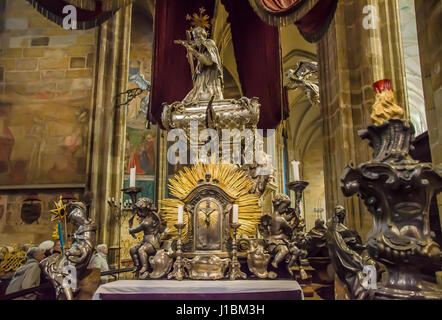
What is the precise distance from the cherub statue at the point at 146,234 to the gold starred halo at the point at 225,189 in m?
0.24

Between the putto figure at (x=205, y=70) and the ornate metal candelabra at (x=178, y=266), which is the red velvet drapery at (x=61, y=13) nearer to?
the putto figure at (x=205, y=70)

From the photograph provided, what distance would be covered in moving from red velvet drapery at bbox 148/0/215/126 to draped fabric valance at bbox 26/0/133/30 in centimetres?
119

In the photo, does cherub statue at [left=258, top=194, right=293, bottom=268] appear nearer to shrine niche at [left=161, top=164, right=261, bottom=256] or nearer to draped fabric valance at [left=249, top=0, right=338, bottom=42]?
shrine niche at [left=161, top=164, right=261, bottom=256]

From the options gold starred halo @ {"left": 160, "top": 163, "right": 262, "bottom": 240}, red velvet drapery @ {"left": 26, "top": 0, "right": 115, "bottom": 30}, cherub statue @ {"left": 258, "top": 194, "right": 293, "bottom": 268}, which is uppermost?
red velvet drapery @ {"left": 26, "top": 0, "right": 115, "bottom": 30}

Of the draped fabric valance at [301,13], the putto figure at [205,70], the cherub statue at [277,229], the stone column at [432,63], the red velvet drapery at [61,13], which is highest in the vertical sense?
the red velvet drapery at [61,13]

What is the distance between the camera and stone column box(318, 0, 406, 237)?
443 cm

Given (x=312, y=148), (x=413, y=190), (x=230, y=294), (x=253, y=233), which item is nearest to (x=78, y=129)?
(x=253, y=233)

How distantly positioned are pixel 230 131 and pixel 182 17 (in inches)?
134

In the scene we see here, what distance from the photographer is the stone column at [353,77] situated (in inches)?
175

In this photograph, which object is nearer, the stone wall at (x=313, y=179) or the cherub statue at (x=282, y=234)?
the cherub statue at (x=282, y=234)

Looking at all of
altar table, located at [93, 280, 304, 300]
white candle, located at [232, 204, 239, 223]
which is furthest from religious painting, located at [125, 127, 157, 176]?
altar table, located at [93, 280, 304, 300]

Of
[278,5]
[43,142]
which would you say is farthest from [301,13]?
[43,142]

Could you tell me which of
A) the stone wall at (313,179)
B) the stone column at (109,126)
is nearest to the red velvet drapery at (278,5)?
the stone column at (109,126)

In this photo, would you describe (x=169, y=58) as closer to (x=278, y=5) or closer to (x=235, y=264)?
(x=278, y=5)
